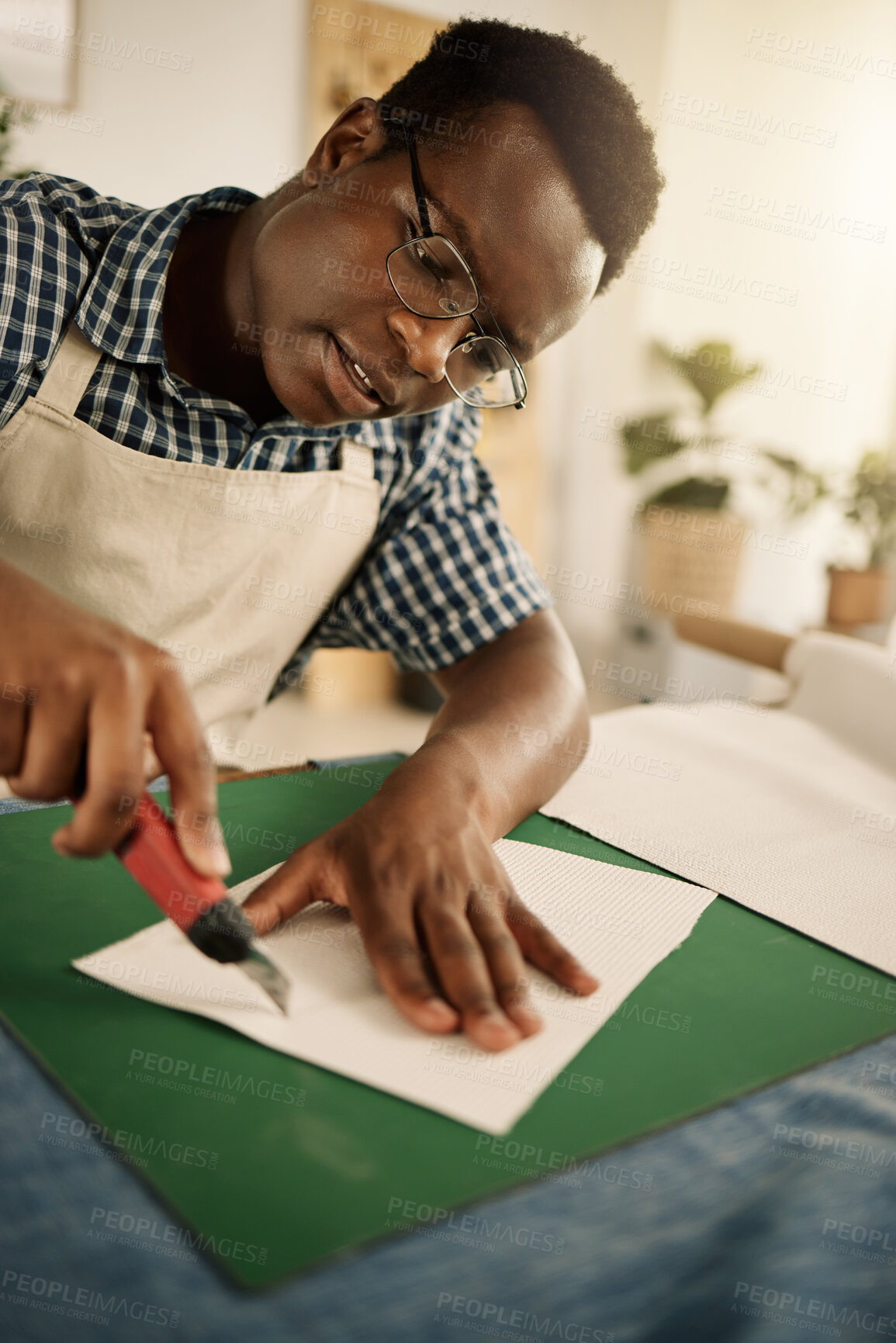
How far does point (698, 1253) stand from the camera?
16.2 inches

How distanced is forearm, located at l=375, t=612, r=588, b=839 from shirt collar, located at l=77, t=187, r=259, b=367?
0.44m

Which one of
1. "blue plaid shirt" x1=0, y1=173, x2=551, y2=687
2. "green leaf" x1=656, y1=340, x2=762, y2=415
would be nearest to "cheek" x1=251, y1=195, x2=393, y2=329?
"blue plaid shirt" x1=0, y1=173, x2=551, y2=687

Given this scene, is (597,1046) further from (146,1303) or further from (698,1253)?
(146,1303)

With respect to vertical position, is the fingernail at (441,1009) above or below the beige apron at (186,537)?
below

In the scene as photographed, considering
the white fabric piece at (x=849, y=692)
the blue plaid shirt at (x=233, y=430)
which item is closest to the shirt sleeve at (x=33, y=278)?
the blue plaid shirt at (x=233, y=430)

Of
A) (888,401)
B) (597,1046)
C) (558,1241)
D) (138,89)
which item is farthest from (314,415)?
(888,401)

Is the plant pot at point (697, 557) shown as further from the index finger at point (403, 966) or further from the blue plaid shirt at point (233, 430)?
the index finger at point (403, 966)

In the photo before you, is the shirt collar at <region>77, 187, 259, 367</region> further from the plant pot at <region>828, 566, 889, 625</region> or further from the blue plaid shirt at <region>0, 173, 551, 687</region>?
the plant pot at <region>828, 566, 889, 625</region>

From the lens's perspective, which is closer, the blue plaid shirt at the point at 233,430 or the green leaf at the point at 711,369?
the blue plaid shirt at the point at 233,430

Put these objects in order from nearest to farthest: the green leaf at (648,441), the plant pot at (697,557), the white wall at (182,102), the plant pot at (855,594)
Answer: the plant pot at (855,594) → the white wall at (182,102) → the plant pot at (697,557) → the green leaf at (648,441)

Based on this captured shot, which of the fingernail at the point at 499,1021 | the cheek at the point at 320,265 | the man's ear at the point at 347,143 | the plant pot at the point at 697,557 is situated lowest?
the plant pot at the point at 697,557

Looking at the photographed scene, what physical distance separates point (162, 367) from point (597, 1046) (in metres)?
0.72

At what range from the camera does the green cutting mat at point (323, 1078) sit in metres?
0.42

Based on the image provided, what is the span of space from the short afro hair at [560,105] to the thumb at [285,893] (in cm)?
62
